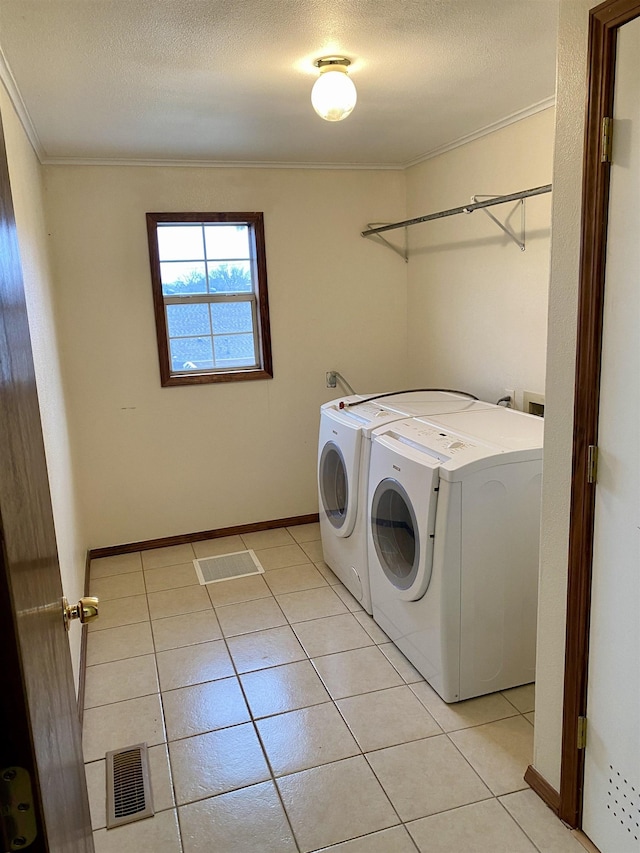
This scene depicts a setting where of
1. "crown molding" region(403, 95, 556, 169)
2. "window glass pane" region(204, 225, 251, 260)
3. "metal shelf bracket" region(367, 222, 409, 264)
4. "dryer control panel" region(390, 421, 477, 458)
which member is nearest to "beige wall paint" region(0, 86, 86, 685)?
"window glass pane" region(204, 225, 251, 260)

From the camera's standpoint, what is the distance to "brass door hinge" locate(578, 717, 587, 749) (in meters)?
1.69

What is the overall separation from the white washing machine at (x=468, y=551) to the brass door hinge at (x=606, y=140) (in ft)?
3.42

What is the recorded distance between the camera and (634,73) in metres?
1.34

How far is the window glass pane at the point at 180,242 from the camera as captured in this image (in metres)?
3.70

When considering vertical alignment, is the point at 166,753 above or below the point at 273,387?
below

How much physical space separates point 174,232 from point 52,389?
142 centimetres

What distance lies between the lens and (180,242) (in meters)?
3.72

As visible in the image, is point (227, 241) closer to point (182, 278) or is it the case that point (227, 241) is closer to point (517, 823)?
point (182, 278)

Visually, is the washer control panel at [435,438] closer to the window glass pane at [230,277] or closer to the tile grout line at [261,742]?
the tile grout line at [261,742]

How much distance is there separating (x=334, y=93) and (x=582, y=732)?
210 centimetres

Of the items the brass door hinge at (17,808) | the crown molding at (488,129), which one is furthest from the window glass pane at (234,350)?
the brass door hinge at (17,808)

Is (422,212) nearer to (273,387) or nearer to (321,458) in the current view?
(273,387)

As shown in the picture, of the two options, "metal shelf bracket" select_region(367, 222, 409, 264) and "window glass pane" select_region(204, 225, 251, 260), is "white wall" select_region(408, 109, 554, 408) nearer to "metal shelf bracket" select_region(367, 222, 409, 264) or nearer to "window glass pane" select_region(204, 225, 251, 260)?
"metal shelf bracket" select_region(367, 222, 409, 264)

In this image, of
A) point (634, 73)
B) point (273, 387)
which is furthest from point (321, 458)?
point (634, 73)
